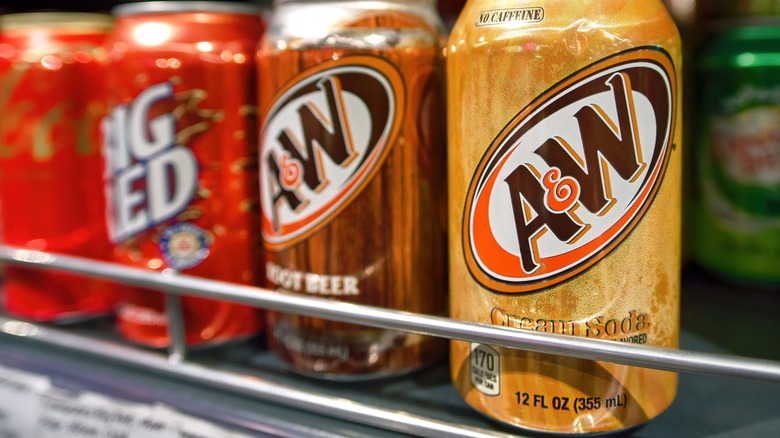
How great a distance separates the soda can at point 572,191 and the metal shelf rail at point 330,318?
50 millimetres

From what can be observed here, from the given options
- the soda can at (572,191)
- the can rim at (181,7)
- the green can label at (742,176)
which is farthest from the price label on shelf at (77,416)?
the green can label at (742,176)

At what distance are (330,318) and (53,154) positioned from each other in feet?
1.56

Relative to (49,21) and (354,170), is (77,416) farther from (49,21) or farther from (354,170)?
(49,21)

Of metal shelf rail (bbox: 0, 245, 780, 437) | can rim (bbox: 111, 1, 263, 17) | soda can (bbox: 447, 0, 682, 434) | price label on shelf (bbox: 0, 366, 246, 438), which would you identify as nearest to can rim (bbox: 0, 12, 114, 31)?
can rim (bbox: 111, 1, 263, 17)

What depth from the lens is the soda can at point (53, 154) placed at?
32.2 inches

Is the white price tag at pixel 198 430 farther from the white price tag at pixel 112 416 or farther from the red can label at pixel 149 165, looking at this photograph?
the red can label at pixel 149 165

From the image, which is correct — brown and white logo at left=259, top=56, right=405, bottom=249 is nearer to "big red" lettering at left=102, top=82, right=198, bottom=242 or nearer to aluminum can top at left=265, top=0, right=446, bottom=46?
aluminum can top at left=265, top=0, right=446, bottom=46

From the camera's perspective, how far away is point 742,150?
33.0 inches

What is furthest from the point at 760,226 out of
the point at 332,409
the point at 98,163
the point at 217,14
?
the point at 98,163

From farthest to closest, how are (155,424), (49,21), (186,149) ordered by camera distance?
1. (49,21)
2. (186,149)
3. (155,424)

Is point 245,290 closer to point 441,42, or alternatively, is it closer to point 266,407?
point 266,407

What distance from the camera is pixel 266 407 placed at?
653mm

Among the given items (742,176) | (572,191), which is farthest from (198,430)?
(742,176)

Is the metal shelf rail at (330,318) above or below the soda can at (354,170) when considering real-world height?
below
